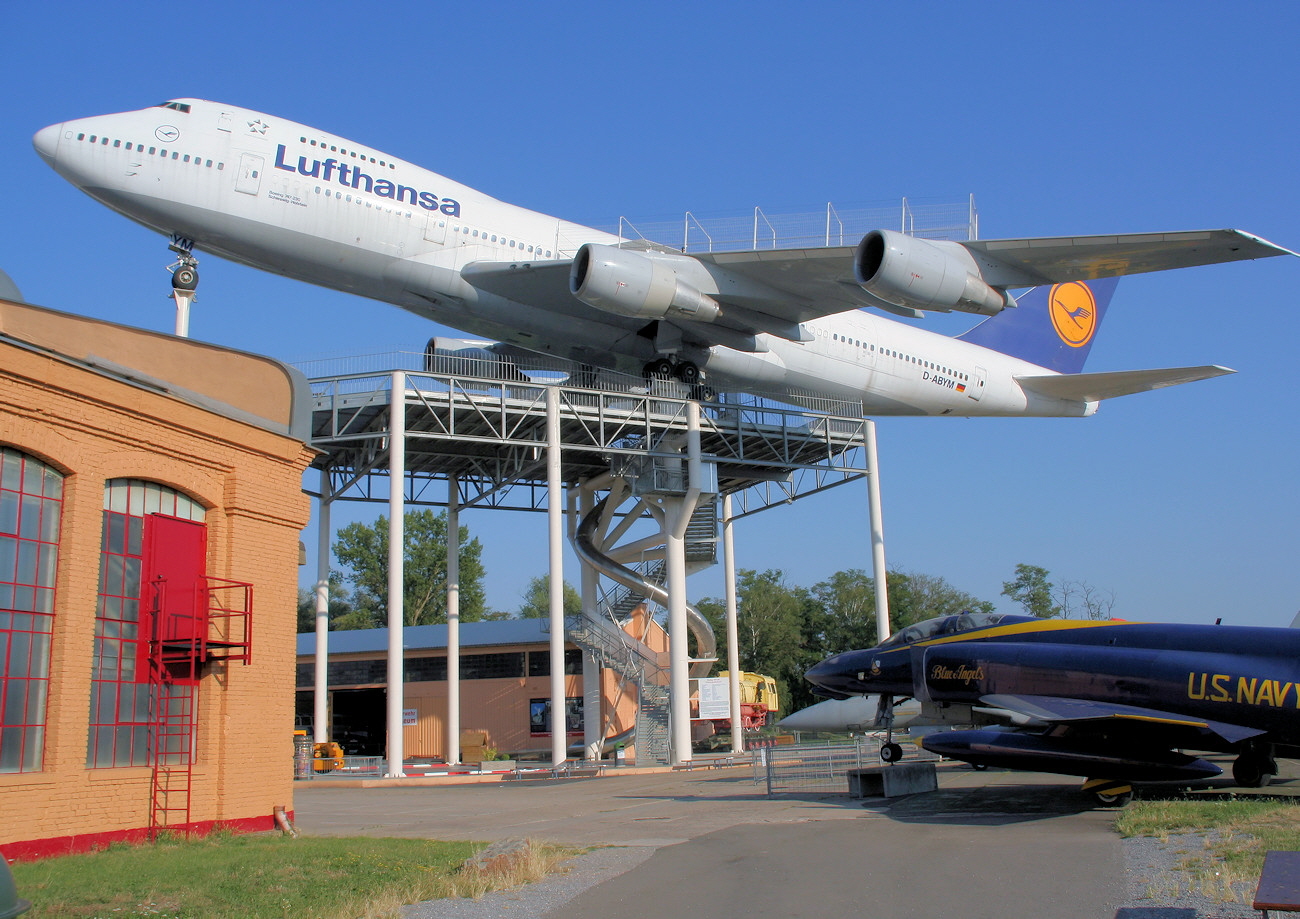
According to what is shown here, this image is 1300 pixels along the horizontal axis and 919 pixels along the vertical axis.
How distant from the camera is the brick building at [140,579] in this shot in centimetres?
1143

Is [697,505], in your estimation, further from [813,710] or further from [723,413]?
[813,710]

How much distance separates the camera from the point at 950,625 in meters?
18.8

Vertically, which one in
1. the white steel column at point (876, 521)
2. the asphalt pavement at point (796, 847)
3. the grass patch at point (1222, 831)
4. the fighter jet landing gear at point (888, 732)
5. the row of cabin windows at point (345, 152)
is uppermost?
the row of cabin windows at point (345, 152)

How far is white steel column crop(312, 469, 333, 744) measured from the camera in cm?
2966

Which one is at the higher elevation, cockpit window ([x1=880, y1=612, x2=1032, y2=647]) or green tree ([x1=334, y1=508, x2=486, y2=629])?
green tree ([x1=334, y1=508, x2=486, y2=629])

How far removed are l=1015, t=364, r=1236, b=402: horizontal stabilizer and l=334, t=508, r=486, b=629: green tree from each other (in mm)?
52290

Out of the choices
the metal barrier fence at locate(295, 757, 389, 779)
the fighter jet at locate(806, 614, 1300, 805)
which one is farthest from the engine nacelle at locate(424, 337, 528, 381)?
the fighter jet at locate(806, 614, 1300, 805)

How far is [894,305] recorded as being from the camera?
25.5 meters

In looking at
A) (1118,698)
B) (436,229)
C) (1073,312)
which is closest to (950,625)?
(1118,698)

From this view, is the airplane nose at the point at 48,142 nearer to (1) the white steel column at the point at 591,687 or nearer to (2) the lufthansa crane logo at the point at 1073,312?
(1) the white steel column at the point at 591,687

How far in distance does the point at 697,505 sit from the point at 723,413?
2.87 metres

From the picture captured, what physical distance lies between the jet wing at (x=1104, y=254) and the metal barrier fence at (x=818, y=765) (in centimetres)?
1195

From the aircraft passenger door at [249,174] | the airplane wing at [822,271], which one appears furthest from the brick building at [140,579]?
the airplane wing at [822,271]

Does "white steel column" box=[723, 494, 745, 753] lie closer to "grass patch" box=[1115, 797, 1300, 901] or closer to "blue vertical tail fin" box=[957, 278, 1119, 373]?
"blue vertical tail fin" box=[957, 278, 1119, 373]
